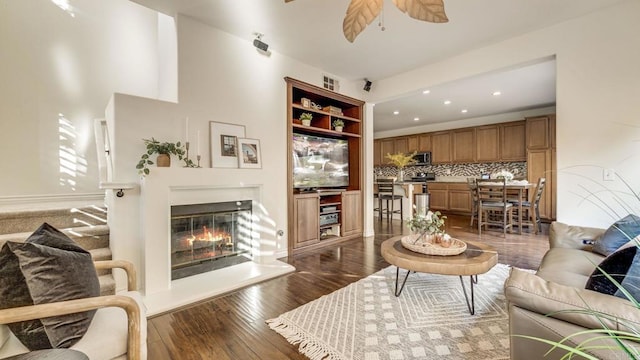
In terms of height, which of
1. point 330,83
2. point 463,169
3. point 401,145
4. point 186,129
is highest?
point 330,83

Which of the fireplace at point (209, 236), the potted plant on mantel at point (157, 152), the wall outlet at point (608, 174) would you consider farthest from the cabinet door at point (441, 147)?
the potted plant on mantel at point (157, 152)

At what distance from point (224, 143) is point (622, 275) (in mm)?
3144

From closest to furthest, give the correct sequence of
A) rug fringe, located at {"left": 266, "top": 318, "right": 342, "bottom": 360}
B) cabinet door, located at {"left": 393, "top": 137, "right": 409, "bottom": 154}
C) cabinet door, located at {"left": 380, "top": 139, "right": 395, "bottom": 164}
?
rug fringe, located at {"left": 266, "top": 318, "right": 342, "bottom": 360}, cabinet door, located at {"left": 393, "top": 137, "right": 409, "bottom": 154}, cabinet door, located at {"left": 380, "top": 139, "right": 395, "bottom": 164}

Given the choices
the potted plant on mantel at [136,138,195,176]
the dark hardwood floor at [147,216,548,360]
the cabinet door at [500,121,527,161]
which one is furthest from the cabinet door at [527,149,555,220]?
the potted plant on mantel at [136,138,195,176]

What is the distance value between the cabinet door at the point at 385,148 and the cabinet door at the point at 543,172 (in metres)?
3.66

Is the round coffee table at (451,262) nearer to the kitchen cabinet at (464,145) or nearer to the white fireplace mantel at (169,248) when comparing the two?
the white fireplace mantel at (169,248)

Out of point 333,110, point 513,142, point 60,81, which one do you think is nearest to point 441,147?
point 513,142

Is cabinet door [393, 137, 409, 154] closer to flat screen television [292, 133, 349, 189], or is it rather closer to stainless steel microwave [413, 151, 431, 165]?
stainless steel microwave [413, 151, 431, 165]

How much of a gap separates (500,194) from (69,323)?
18.7 feet

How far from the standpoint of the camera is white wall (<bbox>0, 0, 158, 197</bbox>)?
9.29 feet

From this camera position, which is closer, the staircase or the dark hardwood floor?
the dark hardwood floor

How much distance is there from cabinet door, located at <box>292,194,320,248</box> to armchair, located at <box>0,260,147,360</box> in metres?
2.37

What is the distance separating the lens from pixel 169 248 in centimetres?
242

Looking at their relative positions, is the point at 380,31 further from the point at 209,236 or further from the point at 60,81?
the point at 60,81
